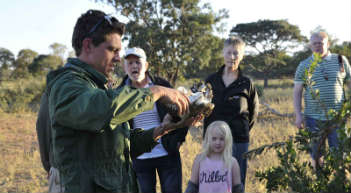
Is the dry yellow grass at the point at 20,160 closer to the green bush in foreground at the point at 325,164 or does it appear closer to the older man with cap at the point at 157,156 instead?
the older man with cap at the point at 157,156

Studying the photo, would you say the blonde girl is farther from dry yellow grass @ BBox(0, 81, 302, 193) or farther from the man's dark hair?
the man's dark hair

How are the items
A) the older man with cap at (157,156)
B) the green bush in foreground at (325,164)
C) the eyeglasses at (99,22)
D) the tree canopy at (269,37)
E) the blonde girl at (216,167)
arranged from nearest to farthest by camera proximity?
the green bush in foreground at (325,164) < the eyeglasses at (99,22) < the blonde girl at (216,167) < the older man with cap at (157,156) < the tree canopy at (269,37)

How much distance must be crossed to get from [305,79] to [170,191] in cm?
198

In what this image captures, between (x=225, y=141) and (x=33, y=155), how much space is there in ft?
17.2

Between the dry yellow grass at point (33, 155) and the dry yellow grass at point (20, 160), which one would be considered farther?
the dry yellow grass at point (20, 160)

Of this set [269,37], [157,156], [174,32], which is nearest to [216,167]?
[157,156]

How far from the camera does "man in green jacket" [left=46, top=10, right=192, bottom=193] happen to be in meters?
1.16

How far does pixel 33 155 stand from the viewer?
6.63m

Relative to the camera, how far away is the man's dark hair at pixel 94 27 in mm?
1432

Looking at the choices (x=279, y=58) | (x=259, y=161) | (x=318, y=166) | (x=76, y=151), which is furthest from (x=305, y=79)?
(x=279, y=58)

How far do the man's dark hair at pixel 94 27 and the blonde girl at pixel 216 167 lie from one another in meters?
1.78

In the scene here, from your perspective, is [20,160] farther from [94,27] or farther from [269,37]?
[269,37]

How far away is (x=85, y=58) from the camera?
1479mm

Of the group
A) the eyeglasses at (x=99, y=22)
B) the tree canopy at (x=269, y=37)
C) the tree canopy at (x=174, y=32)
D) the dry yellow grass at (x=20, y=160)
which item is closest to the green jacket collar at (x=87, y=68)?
the eyeglasses at (x=99, y=22)
